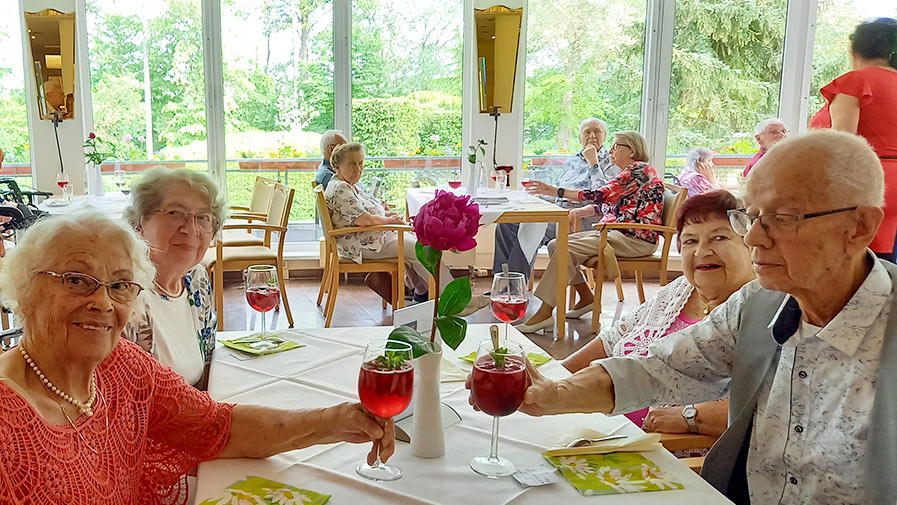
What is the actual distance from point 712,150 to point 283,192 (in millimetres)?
3812

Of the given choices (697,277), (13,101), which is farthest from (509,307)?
(13,101)

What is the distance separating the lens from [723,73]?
6.79 m

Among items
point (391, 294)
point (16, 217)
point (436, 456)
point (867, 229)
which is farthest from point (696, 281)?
point (16, 217)

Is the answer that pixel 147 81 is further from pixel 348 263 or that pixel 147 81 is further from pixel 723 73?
pixel 723 73

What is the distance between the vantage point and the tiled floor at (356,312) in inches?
188

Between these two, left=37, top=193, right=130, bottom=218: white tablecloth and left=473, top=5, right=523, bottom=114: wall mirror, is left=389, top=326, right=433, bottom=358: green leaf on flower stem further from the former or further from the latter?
left=473, top=5, right=523, bottom=114: wall mirror

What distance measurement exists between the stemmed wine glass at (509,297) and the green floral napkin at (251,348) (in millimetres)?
547

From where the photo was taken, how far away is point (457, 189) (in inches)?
234

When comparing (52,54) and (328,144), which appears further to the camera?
(328,144)

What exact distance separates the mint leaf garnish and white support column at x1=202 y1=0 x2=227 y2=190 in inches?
204

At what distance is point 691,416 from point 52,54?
215 inches

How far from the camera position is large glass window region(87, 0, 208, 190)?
239 inches

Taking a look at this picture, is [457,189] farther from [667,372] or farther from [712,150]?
[667,372]

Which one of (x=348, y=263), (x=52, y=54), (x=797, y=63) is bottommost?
(x=348, y=263)
